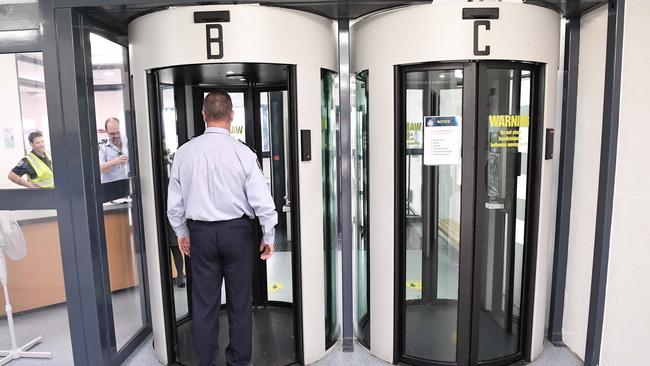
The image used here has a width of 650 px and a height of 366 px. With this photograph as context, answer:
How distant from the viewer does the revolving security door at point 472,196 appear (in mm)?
2538

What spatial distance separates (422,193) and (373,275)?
2.17ft

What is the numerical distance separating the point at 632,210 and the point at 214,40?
2.65 meters

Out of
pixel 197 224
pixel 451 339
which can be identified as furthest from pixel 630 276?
pixel 197 224

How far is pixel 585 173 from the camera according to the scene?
2744mm

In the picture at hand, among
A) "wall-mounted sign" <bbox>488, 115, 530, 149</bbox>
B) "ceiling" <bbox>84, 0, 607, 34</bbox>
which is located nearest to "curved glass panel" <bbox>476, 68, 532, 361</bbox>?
"wall-mounted sign" <bbox>488, 115, 530, 149</bbox>

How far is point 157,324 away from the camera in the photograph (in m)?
2.84

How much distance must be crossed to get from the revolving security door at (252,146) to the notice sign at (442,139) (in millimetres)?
1016

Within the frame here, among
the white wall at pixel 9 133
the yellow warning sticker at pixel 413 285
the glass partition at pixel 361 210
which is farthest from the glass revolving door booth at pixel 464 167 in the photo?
the white wall at pixel 9 133

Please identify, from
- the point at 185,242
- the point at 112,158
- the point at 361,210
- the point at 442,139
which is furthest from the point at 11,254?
the point at 442,139

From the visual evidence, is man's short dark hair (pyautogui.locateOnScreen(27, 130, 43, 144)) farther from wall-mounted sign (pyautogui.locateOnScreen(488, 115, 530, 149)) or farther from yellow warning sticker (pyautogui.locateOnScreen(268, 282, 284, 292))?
wall-mounted sign (pyautogui.locateOnScreen(488, 115, 530, 149))

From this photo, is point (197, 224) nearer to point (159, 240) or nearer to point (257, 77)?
point (159, 240)

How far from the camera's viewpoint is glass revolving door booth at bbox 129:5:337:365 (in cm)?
239

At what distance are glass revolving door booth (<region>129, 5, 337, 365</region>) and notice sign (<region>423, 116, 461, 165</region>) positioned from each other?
28.1 inches

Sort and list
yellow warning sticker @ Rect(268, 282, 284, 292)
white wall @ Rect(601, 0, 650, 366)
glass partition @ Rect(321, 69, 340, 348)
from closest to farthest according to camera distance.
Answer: white wall @ Rect(601, 0, 650, 366) → glass partition @ Rect(321, 69, 340, 348) → yellow warning sticker @ Rect(268, 282, 284, 292)
